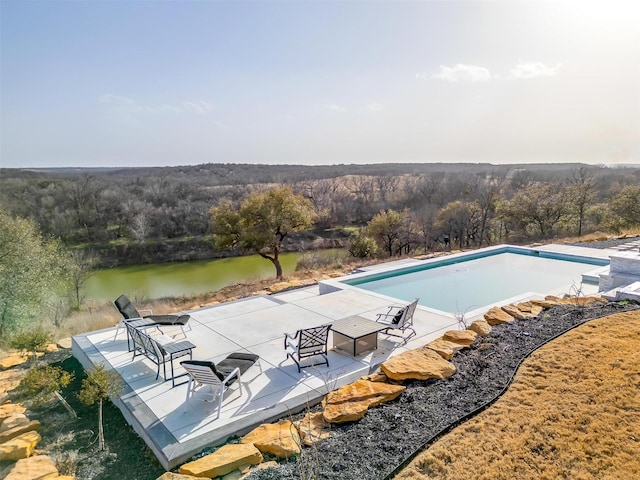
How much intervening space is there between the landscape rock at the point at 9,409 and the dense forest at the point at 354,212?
1545 centimetres

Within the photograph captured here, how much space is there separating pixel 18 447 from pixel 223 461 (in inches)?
77.2

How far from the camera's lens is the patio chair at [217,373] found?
3.89m

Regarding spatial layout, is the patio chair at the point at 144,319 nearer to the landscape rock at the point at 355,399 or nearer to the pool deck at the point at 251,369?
the pool deck at the point at 251,369

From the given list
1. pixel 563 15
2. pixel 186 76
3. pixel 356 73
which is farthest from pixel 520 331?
pixel 186 76

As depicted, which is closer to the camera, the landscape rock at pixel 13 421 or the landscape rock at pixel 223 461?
the landscape rock at pixel 223 461

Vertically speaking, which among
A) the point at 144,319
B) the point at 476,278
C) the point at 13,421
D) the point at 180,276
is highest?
the point at 144,319

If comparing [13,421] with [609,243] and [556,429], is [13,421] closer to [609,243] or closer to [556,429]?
[556,429]

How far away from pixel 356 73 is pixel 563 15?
630 centimetres

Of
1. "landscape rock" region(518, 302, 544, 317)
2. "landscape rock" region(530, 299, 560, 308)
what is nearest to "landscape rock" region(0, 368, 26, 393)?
"landscape rock" region(518, 302, 544, 317)

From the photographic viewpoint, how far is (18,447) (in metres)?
3.43

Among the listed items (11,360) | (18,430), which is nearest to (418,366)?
(18,430)

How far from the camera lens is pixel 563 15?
27.4 feet

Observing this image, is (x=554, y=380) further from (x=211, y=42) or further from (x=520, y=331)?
(x=211, y=42)

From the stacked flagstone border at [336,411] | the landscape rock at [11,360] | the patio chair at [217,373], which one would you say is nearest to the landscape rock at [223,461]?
the stacked flagstone border at [336,411]
